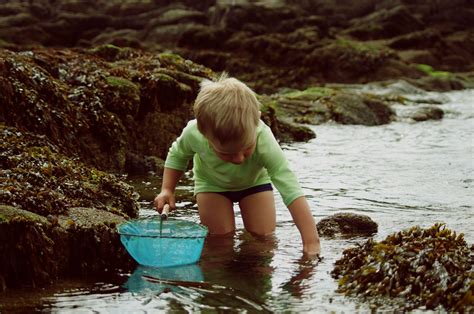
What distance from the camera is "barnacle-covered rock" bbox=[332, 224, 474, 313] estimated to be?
12.4ft

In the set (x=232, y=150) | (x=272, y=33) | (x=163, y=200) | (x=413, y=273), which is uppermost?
(x=272, y=33)

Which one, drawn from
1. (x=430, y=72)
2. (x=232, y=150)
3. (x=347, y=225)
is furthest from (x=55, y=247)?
(x=430, y=72)

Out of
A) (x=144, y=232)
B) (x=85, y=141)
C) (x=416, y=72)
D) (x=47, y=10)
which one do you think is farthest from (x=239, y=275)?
(x=47, y=10)

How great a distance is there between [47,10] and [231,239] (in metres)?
38.2

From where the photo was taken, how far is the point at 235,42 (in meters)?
32.8

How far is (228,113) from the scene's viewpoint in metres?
4.48

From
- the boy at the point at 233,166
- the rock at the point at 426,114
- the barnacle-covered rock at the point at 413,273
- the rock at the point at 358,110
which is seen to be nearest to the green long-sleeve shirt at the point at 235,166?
the boy at the point at 233,166

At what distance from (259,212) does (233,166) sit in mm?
470

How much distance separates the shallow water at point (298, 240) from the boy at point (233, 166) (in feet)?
0.61

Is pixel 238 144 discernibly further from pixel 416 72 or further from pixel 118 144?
pixel 416 72

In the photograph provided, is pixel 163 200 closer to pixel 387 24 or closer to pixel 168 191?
pixel 168 191

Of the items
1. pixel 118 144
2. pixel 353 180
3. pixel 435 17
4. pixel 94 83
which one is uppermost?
pixel 435 17

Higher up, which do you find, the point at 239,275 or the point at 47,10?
the point at 47,10

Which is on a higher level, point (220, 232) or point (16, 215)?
point (16, 215)
